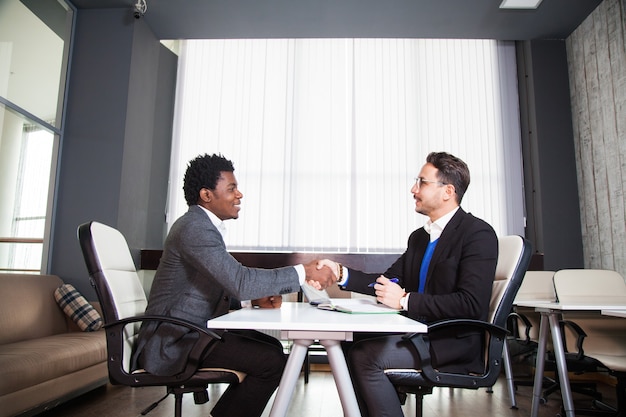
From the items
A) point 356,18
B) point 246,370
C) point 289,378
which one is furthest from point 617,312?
point 356,18

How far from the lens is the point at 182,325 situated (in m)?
1.75

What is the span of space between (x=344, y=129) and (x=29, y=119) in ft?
9.84

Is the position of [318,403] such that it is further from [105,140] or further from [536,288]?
[105,140]

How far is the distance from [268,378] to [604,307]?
5.76ft

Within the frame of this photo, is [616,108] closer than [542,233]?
Yes

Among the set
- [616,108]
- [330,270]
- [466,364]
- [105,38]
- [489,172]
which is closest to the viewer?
[466,364]

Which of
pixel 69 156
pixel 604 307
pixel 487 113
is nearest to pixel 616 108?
pixel 487 113

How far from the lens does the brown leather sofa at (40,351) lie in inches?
95.7

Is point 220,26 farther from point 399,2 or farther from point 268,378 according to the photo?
point 268,378

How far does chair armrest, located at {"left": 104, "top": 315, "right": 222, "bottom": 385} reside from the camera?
1731mm

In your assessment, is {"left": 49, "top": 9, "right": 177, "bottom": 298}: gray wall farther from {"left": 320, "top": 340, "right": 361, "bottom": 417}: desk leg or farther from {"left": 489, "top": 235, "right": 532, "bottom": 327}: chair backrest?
{"left": 489, "top": 235, "right": 532, "bottom": 327}: chair backrest

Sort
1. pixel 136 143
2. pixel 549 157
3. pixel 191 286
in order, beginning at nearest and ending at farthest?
pixel 191 286 → pixel 136 143 → pixel 549 157

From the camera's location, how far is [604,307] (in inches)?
92.3

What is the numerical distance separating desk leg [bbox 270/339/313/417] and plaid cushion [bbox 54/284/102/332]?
249cm
